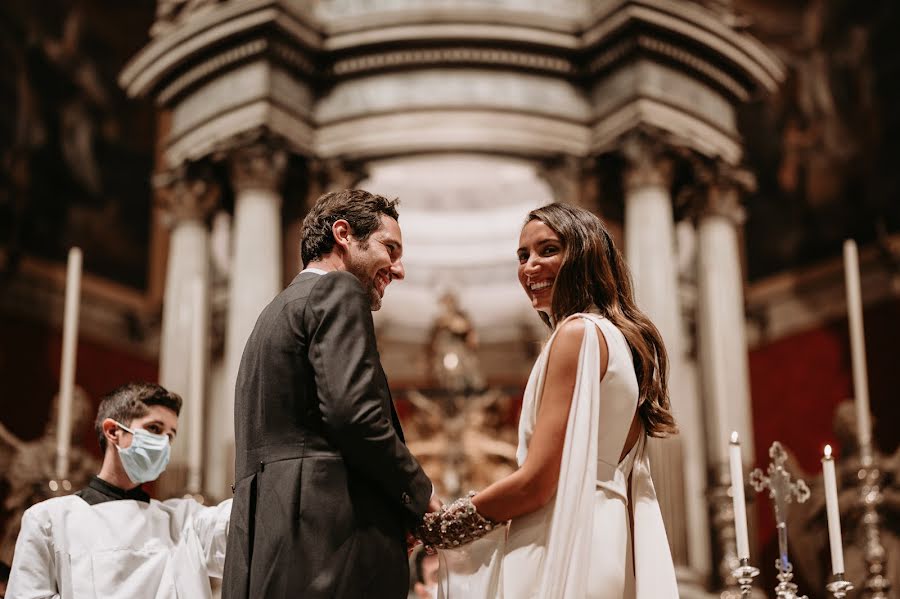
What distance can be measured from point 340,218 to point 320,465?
2.47ft

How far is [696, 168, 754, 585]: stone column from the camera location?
357 inches

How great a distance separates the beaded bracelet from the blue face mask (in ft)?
4.08

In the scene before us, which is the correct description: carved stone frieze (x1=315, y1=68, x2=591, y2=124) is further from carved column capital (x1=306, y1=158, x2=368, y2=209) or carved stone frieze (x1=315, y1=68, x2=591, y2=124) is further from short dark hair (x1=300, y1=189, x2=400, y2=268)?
short dark hair (x1=300, y1=189, x2=400, y2=268)

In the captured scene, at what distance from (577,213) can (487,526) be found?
950 millimetres

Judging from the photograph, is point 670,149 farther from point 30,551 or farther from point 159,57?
point 30,551

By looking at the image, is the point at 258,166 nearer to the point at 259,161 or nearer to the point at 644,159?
the point at 259,161

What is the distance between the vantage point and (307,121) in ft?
30.7

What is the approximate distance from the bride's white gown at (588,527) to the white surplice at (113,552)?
1.07m

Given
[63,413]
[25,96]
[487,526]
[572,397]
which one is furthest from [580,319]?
[25,96]

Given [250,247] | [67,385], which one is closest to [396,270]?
[67,385]

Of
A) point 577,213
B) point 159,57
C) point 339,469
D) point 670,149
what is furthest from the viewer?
point 159,57

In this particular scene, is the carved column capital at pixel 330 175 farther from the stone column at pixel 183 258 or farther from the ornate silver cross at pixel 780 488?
the ornate silver cross at pixel 780 488

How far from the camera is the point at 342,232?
385 cm

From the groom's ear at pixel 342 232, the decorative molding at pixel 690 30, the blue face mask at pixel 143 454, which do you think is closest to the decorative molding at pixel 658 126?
the decorative molding at pixel 690 30
